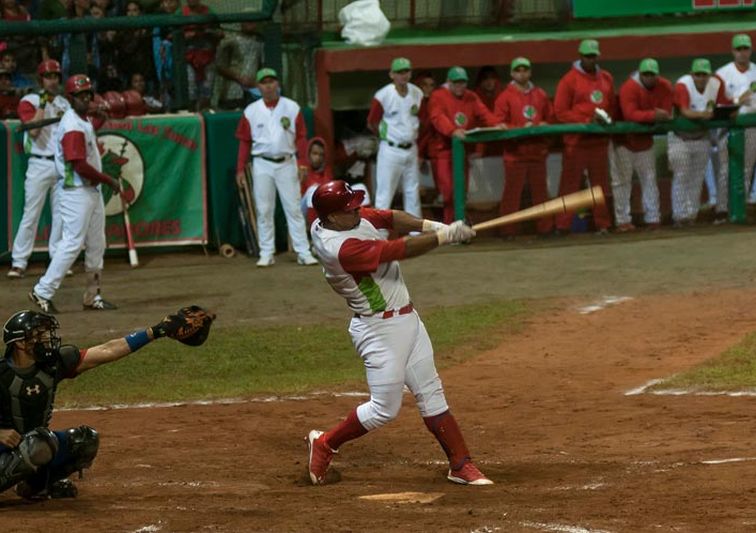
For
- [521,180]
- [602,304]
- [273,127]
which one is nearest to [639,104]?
[521,180]

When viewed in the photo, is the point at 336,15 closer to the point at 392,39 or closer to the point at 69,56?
the point at 392,39

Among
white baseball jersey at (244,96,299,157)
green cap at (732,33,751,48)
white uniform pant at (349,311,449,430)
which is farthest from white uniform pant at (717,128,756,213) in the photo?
white uniform pant at (349,311,449,430)

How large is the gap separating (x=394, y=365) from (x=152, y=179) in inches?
378

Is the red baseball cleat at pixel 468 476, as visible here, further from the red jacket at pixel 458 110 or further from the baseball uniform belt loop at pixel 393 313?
the red jacket at pixel 458 110

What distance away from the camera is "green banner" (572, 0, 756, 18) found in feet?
61.7

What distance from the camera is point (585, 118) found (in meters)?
16.6

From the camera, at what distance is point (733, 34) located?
18609mm

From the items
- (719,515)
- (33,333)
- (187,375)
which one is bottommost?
(187,375)

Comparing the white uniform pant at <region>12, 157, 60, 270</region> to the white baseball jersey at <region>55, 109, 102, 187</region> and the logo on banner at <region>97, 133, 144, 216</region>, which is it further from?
the white baseball jersey at <region>55, 109, 102, 187</region>

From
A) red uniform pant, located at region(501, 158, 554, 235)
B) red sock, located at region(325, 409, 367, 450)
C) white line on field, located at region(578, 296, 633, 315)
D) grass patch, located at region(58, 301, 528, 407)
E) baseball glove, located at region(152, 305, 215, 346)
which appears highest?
baseball glove, located at region(152, 305, 215, 346)

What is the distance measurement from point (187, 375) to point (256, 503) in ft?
14.1

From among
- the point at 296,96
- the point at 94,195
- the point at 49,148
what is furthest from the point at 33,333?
the point at 296,96

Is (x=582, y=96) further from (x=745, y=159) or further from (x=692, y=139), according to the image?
(x=745, y=159)

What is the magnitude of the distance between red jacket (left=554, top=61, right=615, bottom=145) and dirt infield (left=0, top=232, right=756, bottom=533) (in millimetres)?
4286
